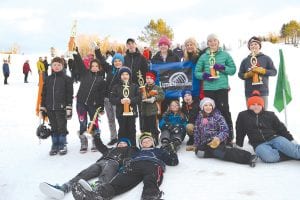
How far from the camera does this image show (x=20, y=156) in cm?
775

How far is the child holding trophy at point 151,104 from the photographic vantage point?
7.23 m

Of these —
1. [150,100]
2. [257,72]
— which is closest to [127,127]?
[150,100]

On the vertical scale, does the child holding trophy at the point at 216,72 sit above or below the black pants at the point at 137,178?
above

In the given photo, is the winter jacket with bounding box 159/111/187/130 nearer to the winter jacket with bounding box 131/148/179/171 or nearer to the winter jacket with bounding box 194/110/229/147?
the winter jacket with bounding box 194/110/229/147

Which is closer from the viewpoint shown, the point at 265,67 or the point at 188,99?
the point at 265,67

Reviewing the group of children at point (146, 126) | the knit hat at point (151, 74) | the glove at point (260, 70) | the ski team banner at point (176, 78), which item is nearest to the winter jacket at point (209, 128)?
the group of children at point (146, 126)

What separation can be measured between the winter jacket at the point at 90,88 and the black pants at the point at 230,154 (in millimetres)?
2261

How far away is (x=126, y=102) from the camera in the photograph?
6770 millimetres

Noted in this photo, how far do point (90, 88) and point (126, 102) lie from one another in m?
0.89

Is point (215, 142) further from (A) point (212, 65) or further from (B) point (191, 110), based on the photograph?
(A) point (212, 65)

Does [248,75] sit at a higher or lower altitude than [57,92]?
higher

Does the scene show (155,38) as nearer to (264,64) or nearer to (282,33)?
(282,33)

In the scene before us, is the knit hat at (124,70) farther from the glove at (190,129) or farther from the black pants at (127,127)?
the glove at (190,129)

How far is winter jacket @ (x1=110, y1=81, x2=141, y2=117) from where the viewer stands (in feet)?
22.6
